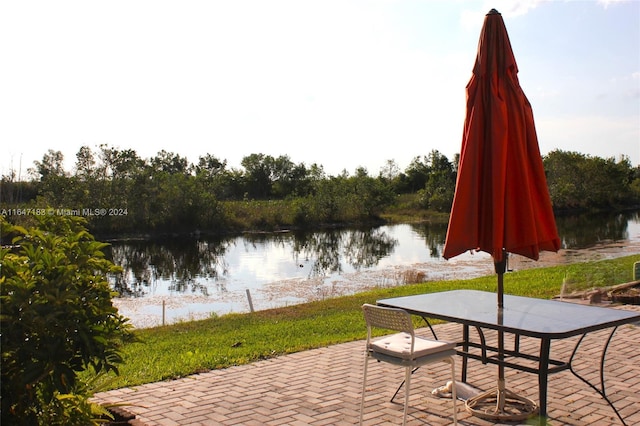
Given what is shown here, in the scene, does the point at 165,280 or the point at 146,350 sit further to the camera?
the point at 165,280

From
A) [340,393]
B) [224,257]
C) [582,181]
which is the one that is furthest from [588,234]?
[340,393]

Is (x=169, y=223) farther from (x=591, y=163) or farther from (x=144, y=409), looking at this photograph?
(x=591, y=163)

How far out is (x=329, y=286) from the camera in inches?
593

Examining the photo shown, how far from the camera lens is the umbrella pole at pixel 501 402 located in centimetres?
374

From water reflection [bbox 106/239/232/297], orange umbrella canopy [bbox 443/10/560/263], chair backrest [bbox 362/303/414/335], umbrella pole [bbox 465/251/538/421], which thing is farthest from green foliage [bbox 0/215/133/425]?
water reflection [bbox 106/239/232/297]

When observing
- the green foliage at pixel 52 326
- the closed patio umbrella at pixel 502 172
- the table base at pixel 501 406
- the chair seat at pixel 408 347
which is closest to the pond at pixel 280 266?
the table base at pixel 501 406

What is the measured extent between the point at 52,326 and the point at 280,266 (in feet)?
55.9

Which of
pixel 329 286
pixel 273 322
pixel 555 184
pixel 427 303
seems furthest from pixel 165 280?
pixel 555 184

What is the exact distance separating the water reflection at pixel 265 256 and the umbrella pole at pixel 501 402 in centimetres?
1117

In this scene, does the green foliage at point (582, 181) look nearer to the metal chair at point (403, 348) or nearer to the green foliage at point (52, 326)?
the metal chair at point (403, 348)

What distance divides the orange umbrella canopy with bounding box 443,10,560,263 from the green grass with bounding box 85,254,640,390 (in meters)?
2.10

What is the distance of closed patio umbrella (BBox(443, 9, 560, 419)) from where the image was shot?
11.9ft

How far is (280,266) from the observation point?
19.5 metres

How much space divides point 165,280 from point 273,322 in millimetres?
9717
